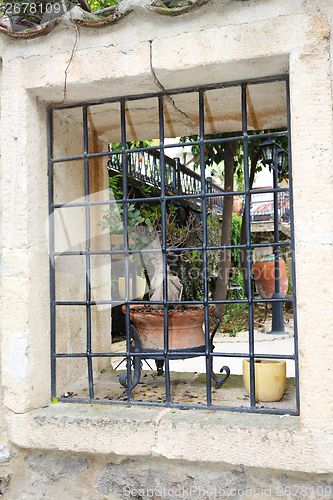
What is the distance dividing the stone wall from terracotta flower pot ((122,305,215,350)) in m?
0.51

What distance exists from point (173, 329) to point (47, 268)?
2.83 feet

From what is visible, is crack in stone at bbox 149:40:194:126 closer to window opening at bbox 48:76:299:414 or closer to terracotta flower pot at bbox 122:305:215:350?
window opening at bbox 48:76:299:414

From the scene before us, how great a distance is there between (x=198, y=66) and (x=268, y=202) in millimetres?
14050

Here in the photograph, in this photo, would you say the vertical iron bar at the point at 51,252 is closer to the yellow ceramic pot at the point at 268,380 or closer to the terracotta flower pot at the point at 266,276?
the yellow ceramic pot at the point at 268,380

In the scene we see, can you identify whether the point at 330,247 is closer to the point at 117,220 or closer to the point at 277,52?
the point at 277,52

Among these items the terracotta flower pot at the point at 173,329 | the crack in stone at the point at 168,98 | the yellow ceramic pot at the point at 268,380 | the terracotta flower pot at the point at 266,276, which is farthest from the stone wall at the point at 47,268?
the terracotta flower pot at the point at 266,276

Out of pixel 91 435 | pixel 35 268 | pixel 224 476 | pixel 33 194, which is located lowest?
pixel 224 476

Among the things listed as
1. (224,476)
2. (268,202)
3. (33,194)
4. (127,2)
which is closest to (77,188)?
(33,194)

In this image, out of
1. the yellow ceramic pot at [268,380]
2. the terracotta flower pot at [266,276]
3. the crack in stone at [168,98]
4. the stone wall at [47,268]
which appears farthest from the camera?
the terracotta flower pot at [266,276]

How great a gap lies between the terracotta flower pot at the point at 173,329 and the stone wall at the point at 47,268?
0.51 m

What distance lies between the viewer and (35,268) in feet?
7.07

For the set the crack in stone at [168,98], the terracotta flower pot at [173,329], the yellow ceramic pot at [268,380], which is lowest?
the yellow ceramic pot at [268,380]

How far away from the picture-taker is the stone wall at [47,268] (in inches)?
69.9

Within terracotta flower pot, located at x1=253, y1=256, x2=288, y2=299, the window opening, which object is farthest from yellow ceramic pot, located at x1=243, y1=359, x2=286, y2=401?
terracotta flower pot, located at x1=253, y1=256, x2=288, y2=299
